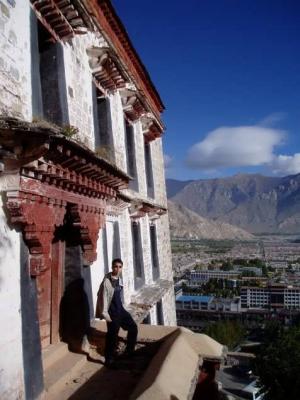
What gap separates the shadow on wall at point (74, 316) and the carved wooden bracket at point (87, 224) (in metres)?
0.49

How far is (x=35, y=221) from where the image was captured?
199 inches

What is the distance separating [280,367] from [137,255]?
12.2 meters

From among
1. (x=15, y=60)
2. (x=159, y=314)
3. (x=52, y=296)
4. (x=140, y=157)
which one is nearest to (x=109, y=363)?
(x=52, y=296)

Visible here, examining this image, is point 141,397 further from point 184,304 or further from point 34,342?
point 184,304

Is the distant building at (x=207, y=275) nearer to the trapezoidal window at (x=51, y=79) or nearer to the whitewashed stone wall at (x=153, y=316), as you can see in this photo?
the whitewashed stone wall at (x=153, y=316)

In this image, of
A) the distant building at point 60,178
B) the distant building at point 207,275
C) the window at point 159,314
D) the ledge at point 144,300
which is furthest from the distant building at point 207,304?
the distant building at point 60,178

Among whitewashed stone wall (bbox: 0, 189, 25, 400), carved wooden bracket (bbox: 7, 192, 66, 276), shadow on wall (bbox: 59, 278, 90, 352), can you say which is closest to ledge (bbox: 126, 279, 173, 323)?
shadow on wall (bbox: 59, 278, 90, 352)

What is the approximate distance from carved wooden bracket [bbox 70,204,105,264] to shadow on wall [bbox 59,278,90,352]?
0.49 m

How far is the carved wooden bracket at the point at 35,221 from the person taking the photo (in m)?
4.74

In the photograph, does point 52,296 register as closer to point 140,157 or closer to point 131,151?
point 131,151

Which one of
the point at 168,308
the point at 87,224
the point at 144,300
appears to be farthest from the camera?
the point at 168,308

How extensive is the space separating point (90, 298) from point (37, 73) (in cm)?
370

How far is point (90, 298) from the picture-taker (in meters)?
7.38

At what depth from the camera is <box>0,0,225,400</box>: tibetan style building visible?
4.67 m
